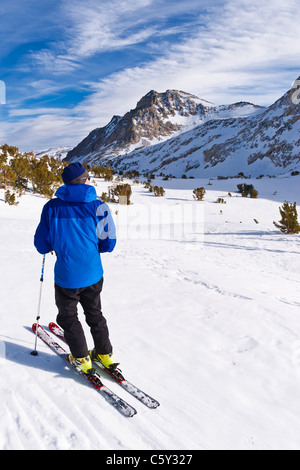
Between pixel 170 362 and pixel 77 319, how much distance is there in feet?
3.03

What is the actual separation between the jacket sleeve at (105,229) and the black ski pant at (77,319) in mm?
298

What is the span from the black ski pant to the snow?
0.86ft

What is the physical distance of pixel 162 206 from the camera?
16094 millimetres

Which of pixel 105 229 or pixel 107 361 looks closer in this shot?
pixel 105 229

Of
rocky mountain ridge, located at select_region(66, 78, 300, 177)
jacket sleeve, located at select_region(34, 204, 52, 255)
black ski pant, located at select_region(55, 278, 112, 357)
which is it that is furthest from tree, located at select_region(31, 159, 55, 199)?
rocky mountain ridge, located at select_region(66, 78, 300, 177)

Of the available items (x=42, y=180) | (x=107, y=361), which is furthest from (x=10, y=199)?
(x=107, y=361)

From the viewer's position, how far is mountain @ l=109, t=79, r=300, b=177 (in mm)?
38438

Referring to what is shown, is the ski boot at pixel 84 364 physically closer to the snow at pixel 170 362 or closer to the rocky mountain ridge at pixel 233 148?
the snow at pixel 170 362

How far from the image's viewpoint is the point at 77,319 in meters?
2.38

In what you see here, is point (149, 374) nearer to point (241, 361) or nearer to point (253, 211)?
point (241, 361)

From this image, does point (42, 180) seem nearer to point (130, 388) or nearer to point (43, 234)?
point (43, 234)

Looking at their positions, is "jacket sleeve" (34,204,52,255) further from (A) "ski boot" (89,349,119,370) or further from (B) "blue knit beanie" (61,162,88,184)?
(A) "ski boot" (89,349,119,370)

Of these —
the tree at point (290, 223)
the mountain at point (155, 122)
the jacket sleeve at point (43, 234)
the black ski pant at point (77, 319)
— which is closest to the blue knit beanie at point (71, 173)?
the jacket sleeve at point (43, 234)
